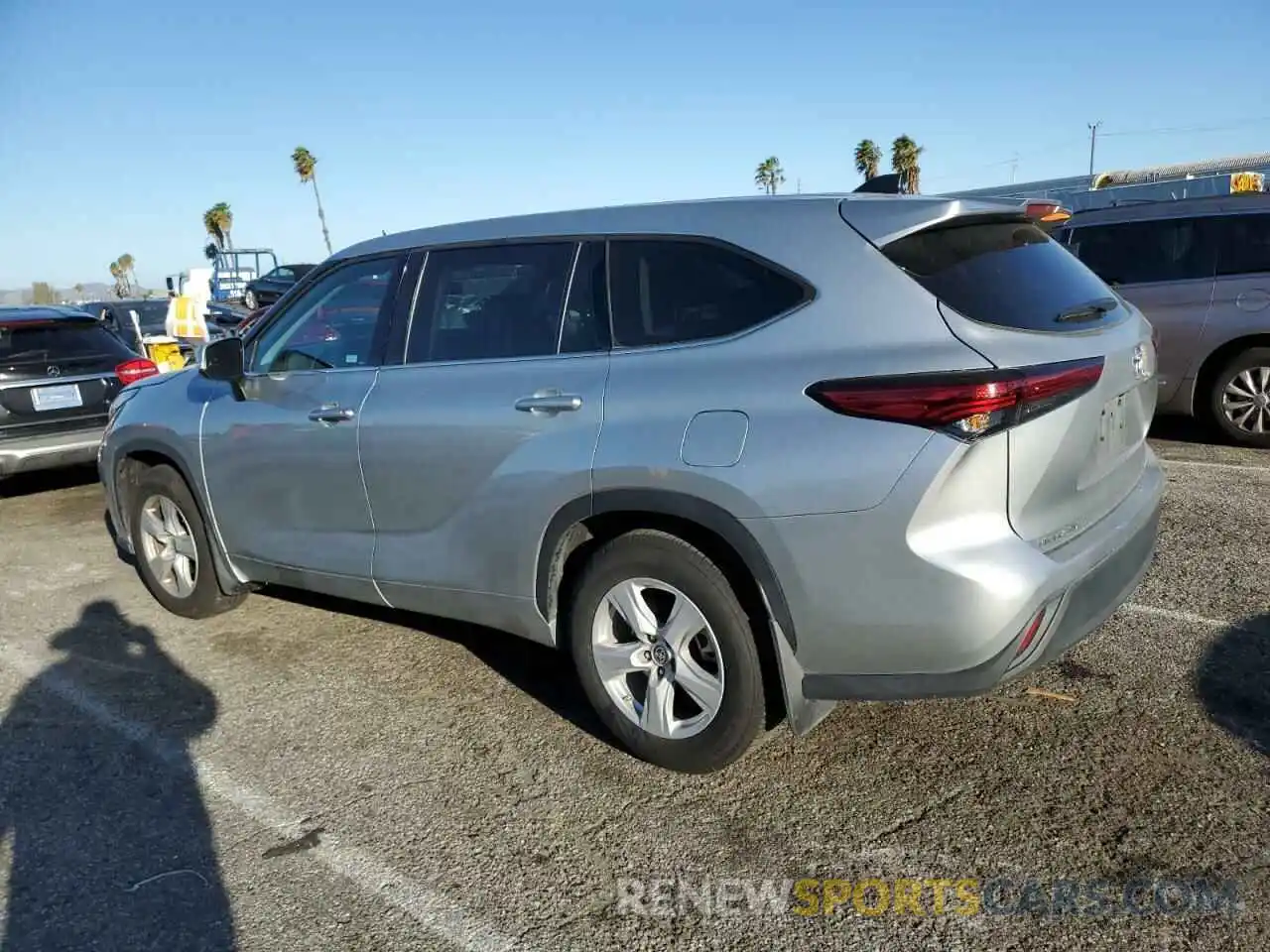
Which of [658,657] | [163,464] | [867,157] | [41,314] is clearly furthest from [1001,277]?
[867,157]

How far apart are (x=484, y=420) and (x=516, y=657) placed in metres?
1.33

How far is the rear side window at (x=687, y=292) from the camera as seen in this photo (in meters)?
3.02

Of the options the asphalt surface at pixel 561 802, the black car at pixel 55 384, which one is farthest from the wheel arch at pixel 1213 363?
the black car at pixel 55 384

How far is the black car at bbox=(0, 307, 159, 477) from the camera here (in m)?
7.41

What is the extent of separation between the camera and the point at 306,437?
4.10 meters

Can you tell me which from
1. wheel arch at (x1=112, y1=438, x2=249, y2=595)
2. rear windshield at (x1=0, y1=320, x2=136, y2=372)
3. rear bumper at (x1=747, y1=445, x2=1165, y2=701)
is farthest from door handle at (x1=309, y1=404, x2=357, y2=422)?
rear windshield at (x1=0, y1=320, x2=136, y2=372)

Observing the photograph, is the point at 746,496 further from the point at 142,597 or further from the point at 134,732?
the point at 142,597

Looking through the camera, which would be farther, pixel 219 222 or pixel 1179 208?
pixel 219 222

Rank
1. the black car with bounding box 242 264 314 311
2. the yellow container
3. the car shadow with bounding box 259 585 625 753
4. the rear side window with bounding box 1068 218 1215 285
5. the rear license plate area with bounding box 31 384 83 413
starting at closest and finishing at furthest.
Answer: the car shadow with bounding box 259 585 625 753 < the rear license plate area with bounding box 31 384 83 413 < the rear side window with bounding box 1068 218 1215 285 < the yellow container < the black car with bounding box 242 264 314 311

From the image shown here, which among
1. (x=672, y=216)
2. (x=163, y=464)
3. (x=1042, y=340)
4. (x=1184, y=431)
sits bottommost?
(x=1184, y=431)

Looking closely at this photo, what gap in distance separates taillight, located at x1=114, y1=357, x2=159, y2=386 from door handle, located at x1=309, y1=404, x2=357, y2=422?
4.76 m

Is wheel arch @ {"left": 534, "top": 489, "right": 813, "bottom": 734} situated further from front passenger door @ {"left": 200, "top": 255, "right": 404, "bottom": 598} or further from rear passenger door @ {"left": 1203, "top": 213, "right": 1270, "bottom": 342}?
rear passenger door @ {"left": 1203, "top": 213, "right": 1270, "bottom": 342}

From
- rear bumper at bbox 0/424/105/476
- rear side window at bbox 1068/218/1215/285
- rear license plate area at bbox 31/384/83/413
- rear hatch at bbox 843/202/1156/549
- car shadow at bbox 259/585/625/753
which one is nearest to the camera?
rear hatch at bbox 843/202/1156/549

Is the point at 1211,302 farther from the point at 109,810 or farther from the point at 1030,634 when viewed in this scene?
the point at 109,810
